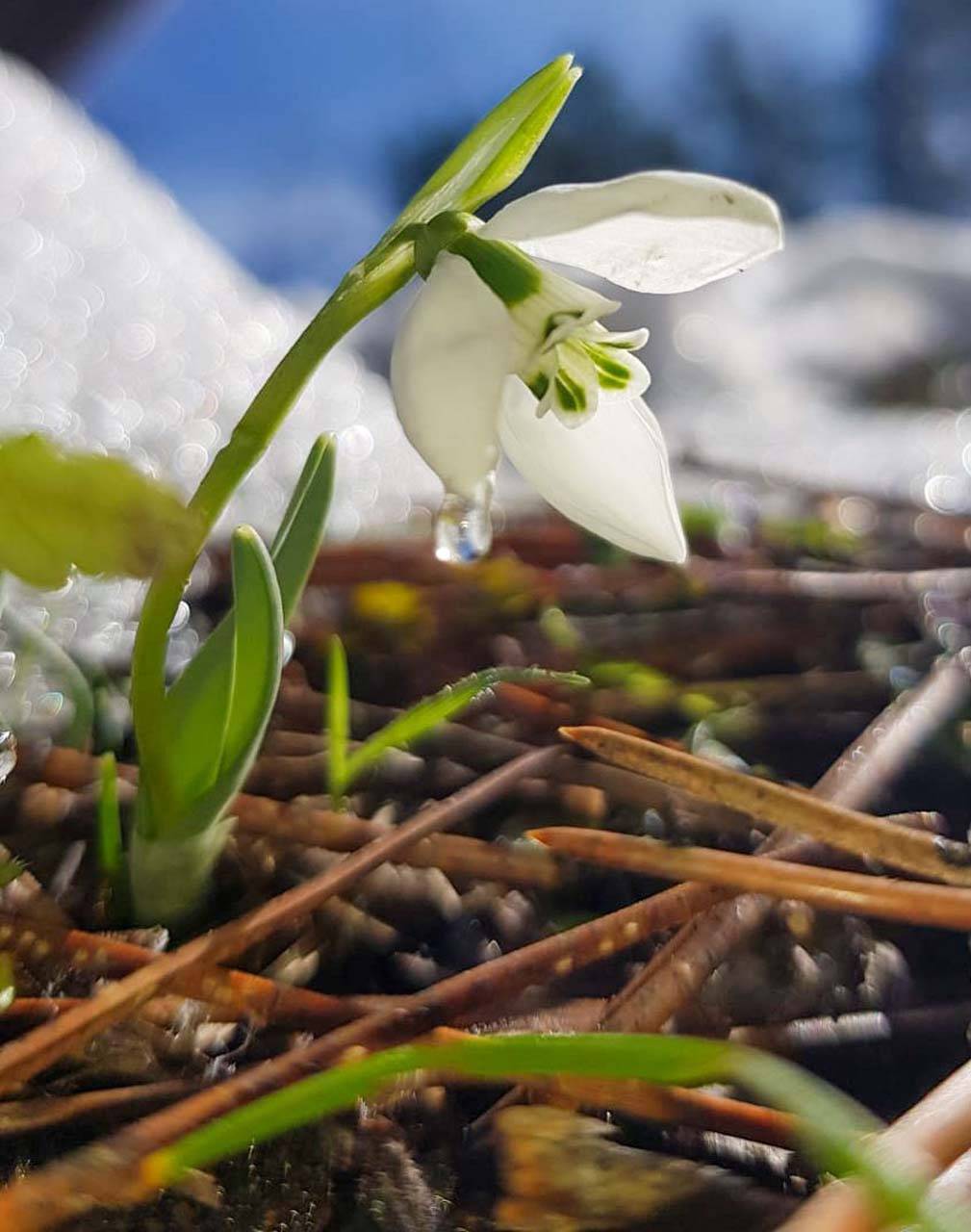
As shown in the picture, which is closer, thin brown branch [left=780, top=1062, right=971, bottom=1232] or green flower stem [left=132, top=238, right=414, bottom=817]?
thin brown branch [left=780, top=1062, right=971, bottom=1232]

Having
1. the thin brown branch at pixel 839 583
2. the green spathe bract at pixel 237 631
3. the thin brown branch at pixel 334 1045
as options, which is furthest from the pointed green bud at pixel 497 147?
the thin brown branch at pixel 839 583

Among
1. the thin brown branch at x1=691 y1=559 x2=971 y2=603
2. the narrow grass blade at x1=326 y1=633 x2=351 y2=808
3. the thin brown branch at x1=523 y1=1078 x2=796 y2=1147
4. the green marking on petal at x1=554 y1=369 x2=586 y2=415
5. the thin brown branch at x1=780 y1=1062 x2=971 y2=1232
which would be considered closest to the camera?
the thin brown branch at x1=780 y1=1062 x2=971 y2=1232

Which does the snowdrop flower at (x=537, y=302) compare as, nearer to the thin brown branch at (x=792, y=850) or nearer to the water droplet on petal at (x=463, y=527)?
the water droplet on petal at (x=463, y=527)

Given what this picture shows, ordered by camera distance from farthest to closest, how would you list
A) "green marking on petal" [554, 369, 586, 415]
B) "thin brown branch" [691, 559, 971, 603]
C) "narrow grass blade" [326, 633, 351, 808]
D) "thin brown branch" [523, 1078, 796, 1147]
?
"thin brown branch" [691, 559, 971, 603] < "narrow grass blade" [326, 633, 351, 808] < "green marking on petal" [554, 369, 586, 415] < "thin brown branch" [523, 1078, 796, 1147]

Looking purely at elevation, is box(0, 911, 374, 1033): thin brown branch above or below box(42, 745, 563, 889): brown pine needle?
below

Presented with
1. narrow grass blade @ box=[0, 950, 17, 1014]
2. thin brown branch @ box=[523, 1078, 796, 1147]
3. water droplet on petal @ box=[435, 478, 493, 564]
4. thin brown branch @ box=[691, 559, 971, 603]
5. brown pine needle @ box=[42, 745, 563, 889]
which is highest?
thin brown branch @ box=[691, 559, 971, 603]

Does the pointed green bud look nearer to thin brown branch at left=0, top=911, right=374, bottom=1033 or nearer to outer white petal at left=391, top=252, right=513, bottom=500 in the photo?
outer white petal at left=391, top=252, right=513, bottom=500

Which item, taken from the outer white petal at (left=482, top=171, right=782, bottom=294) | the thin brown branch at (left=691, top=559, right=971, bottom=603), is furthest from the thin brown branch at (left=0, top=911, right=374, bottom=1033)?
the thin brown branch at (left=691, top=559, right=971, bottom=603)
